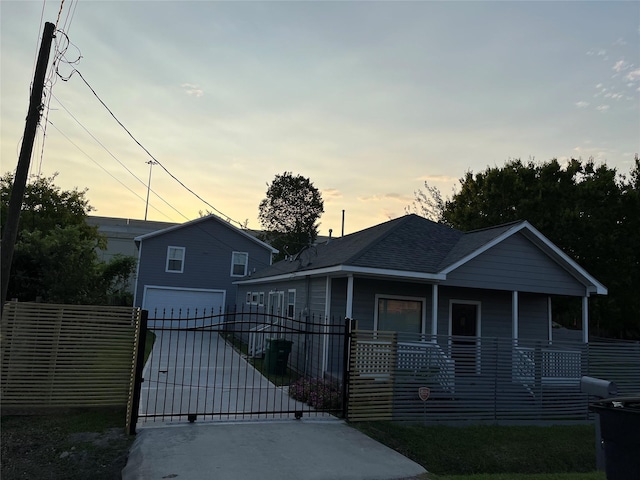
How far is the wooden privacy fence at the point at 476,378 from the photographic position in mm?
8258

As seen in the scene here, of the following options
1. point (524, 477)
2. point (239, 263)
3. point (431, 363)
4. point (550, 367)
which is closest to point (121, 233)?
Result: point (239, 263)

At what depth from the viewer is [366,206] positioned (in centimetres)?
3117

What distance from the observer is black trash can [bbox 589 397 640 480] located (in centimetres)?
478

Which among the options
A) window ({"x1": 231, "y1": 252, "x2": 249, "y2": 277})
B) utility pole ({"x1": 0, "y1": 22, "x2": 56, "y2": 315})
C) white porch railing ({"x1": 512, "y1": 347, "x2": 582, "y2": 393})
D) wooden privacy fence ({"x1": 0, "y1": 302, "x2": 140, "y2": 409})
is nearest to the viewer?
utility pole ({"x1": 0, "y1": 22, "x2": 56, "y2": 315})

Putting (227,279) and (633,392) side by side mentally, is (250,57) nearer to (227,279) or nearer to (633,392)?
(633,392)

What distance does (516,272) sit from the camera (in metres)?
12.6

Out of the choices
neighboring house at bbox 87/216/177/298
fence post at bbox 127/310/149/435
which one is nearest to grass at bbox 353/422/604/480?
fence post at bbox 127/310/149/435

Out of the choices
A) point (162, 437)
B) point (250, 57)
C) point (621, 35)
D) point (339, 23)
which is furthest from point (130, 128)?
point (621, 35)

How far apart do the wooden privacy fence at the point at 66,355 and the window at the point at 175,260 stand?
19.9 meters

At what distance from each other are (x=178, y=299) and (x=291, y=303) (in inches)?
526

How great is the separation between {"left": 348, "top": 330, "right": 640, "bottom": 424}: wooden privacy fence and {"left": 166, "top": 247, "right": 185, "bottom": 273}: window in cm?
2057

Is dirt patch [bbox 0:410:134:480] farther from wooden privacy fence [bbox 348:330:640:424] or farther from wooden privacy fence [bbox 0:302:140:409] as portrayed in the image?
wooden privacy fence [bbox 348:330:640:424]

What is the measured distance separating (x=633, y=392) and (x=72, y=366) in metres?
11.7

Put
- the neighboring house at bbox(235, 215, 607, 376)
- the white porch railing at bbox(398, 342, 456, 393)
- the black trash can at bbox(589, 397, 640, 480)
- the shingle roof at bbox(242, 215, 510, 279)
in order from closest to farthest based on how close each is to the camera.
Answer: the black trash can at bbox(589, 397, 640, 480) < the white porch railing at bbox(398, 342, 456, 393) < the shingle roof at bbox(242, 215, 510, 279) < the neighboring house at bbox(235, 215, 607, 376)
